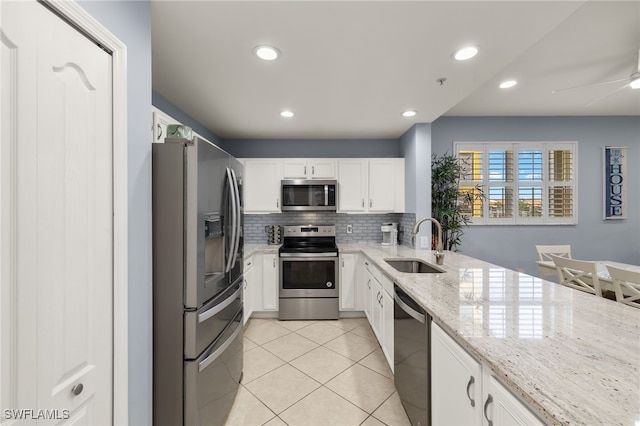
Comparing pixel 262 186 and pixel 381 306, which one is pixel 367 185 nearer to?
pixel 262 186

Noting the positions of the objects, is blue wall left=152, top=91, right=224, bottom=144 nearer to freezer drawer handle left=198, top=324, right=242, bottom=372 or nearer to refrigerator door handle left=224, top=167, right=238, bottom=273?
refrigerator door handle left=224, top=167, right=238, bottom=273

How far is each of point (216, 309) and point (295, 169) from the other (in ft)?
8.56

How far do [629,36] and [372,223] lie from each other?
310 centimetres

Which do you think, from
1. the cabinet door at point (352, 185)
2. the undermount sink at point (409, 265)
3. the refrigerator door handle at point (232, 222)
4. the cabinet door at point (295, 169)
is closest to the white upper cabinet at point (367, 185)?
the cabinet door at point (352, 185)

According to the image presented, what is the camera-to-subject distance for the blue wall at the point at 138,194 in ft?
3.84

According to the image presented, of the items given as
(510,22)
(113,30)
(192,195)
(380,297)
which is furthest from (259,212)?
(510,22)

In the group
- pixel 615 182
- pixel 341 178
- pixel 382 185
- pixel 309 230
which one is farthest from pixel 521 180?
pixel 309 230

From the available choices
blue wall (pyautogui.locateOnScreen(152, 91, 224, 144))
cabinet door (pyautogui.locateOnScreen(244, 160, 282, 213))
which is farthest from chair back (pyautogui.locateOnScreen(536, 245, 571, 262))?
blue wall (pyautogui.locateOnScreen(152, 91, 224, 144))

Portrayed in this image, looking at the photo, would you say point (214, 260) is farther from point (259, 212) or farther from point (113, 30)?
point (259, 212)

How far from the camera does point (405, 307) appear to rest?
68.0 inches

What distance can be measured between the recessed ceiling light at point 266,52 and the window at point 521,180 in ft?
10.8

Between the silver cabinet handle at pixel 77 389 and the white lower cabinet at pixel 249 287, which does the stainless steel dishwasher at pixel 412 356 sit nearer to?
the silver cabinet handle at pixel 77 389

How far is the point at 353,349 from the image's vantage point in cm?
275

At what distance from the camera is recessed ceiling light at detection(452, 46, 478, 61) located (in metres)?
1.73
